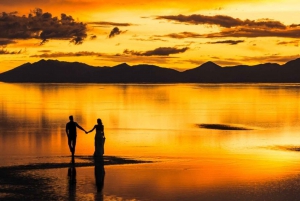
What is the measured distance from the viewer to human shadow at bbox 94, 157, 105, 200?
21.3 meters

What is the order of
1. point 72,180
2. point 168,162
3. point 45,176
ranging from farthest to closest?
point 168,162
point 45,176
point 72,180

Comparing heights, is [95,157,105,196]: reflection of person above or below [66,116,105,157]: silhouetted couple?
below

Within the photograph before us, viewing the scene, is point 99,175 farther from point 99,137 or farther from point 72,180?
point 99,137

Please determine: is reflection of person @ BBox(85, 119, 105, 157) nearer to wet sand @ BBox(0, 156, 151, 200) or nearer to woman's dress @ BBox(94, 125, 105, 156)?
woman's dress @ BBox(94, 125, 105, 156)

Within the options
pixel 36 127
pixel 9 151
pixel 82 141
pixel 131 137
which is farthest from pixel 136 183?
pixel 36 127

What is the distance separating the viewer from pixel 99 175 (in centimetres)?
2520

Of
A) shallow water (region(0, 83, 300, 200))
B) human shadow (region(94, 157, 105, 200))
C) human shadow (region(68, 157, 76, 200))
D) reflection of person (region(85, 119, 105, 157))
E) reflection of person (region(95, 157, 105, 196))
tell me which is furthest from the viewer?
reflection of person (region(85, 119, 105, 157))

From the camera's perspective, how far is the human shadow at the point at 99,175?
21.3 m

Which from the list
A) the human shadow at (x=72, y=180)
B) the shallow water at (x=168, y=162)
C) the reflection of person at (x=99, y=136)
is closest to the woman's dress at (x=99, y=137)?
the reflection of person at (x=99, y=136)

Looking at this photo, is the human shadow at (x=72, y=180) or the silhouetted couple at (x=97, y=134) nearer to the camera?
the human shadow at (x=72, y=180)

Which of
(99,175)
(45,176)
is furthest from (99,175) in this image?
(45,176)

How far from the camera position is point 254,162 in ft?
101

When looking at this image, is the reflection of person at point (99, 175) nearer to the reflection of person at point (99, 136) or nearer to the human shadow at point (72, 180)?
the reflection of person at point (99, 136)

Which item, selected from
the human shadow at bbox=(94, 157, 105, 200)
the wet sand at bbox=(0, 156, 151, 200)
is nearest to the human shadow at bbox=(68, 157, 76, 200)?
the wet sand at bbox=(0, 156, 151, 200)
